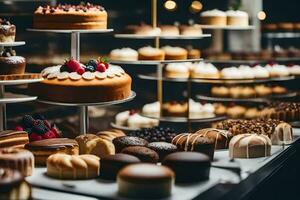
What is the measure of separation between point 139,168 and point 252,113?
5.35 m

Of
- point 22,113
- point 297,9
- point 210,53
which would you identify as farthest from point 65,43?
point 297,9

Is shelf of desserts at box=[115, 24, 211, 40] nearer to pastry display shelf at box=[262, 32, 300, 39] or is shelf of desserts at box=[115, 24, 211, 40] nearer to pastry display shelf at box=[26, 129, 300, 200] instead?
pastry display shelf at box=[26, 129, 300, 200]

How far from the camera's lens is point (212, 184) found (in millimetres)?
3139

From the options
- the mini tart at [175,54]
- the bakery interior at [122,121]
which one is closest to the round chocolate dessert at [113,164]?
the bakery interior at [122,121]

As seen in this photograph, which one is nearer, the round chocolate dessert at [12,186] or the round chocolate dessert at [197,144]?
the round chocolate dessert at [12,186]

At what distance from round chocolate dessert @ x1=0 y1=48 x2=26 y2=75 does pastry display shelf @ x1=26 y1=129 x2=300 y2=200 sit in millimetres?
705

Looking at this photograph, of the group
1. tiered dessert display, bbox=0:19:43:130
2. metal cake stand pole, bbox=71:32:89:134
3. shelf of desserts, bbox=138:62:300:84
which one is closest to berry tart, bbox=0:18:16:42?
tiered dessert display, bbox=0:19:43:130

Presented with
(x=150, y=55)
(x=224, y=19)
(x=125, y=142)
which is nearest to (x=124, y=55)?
(x=150, y=55)

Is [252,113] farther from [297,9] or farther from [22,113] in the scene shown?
[22,113]

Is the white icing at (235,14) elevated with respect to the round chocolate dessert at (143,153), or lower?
elevated

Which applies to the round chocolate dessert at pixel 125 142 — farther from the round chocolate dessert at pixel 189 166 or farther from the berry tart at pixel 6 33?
the berry tart at pixel 6 33

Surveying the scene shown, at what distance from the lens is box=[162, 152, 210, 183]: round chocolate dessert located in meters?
3.13

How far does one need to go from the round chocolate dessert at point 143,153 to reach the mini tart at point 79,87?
30.1 inches

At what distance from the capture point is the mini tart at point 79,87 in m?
4.07
